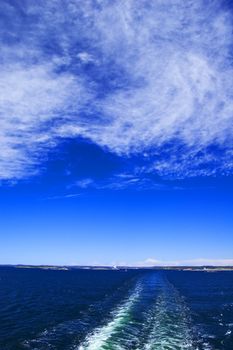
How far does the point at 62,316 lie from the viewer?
155 feet

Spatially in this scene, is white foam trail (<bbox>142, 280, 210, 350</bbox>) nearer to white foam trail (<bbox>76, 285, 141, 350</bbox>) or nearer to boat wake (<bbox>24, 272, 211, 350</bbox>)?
boat wake (<bbox>24, 272, 211, 350</bbox>)

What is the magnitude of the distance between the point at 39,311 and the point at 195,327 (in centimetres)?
2592

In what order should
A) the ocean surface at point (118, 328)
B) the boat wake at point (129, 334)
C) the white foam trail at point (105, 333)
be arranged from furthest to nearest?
the ocean surface at point (118, 328) < the boat wake at point (129, 334) < the white foam trail at point (105, 333)

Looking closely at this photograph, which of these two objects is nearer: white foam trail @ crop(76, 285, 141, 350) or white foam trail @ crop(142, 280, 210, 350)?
white foam trail @ crop(76, 285, 141, 350)

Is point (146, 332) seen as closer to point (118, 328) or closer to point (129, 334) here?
point (129, 334)

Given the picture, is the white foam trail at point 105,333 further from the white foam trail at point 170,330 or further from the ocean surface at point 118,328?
the white foam trail at point 170,330

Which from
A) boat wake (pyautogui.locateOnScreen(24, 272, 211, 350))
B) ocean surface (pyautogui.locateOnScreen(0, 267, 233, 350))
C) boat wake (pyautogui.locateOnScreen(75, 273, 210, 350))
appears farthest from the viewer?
ocean surface (pyautogui.locateOnScreen(0, 267, 233, 350))

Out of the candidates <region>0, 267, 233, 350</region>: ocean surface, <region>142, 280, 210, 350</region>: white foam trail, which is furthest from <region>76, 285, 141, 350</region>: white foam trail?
<region>142, 280, 210, 350</region>: white foam trail

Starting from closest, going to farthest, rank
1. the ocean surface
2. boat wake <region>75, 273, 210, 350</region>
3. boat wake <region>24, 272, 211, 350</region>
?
boat wake <region>75, 273, 210, 350</region>
boat wake <region>24, 272, 211, 350</region>
the ocean surface

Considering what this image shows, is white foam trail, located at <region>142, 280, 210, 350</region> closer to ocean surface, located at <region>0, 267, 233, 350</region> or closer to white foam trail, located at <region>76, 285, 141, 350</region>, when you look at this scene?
ocean surface, located at <region>0, 267, 233, 350</region>

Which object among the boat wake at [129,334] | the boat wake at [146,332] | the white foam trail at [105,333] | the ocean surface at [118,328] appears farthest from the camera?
the ocean surface at [118,328]

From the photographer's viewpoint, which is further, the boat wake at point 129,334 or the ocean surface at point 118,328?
the ocean surface at point 118,328

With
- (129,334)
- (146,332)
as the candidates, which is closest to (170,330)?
(146,332)

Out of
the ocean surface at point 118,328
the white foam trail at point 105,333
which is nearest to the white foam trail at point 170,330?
the ocean surface at point 118,328
